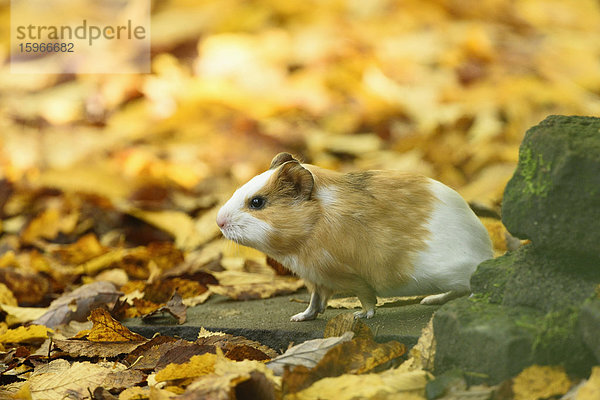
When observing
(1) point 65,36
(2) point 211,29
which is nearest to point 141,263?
(2) point 211,29

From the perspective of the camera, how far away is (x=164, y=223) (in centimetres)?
554

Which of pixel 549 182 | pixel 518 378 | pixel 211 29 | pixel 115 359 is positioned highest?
pixel 211 29

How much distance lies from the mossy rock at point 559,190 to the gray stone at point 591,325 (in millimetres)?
192

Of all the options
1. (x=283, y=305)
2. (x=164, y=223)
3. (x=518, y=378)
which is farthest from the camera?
(x=164, y=223)

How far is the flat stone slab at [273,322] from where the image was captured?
107 inches

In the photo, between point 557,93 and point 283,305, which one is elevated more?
point 557,93

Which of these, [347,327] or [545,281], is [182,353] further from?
[545,281]

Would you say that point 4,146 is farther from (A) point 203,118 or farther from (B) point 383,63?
(B) point 383,63

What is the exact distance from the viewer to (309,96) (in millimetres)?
8094

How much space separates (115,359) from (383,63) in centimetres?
636

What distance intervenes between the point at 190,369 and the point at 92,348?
74cm

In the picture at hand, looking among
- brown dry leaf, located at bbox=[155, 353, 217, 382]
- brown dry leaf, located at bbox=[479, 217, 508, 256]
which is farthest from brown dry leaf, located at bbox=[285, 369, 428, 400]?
brown dry leaf, located at bbox=[479, 217, 508, 256]

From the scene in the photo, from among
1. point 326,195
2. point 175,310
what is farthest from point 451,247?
point 175,310

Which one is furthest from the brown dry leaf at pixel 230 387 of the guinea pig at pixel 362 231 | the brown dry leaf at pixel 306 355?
the guinea pig at pixel 362 231
